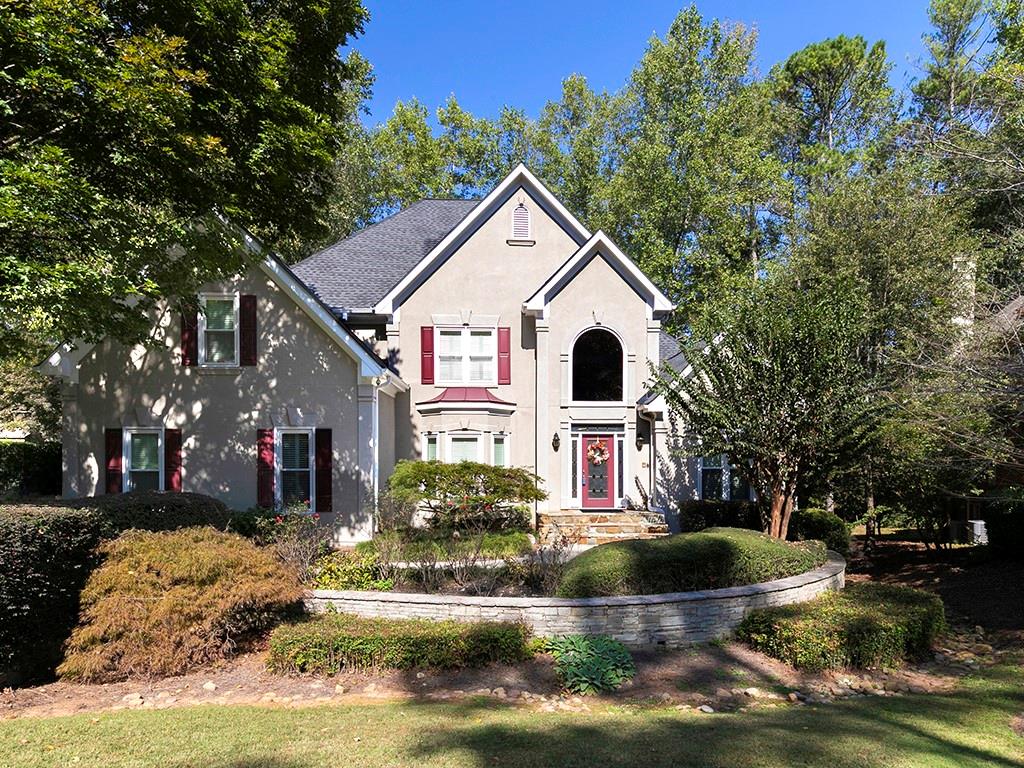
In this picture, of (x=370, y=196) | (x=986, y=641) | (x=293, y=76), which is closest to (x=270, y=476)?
(x=293, y=76)

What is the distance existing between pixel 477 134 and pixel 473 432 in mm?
21762

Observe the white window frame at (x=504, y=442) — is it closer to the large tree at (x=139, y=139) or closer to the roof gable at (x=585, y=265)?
the roof gable at (x=585, y=265)

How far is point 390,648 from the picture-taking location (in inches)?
287

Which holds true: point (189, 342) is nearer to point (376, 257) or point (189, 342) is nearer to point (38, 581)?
point (376, 257)

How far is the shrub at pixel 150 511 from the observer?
7.89m

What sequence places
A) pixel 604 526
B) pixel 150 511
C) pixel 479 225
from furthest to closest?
pixel 479 225, pixel 604 526, pixel 150 511

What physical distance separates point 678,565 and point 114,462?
38.7 ft

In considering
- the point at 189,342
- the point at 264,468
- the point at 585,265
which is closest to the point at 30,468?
the point at 189,342

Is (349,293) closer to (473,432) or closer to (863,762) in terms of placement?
(473,432)

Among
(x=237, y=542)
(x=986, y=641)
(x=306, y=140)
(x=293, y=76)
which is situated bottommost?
(x=986, y=641)

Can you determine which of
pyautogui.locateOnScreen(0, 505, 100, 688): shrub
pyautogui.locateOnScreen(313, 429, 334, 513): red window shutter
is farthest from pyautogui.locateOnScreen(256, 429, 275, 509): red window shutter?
pyautogui.locateOnScreen(0, 505, 100, 688): shrub

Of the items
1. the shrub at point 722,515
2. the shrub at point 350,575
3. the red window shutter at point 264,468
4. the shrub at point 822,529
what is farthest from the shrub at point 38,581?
the shrub at point 822,529

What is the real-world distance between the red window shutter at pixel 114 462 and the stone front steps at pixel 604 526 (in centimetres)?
935

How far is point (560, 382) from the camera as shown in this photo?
16297 mm
